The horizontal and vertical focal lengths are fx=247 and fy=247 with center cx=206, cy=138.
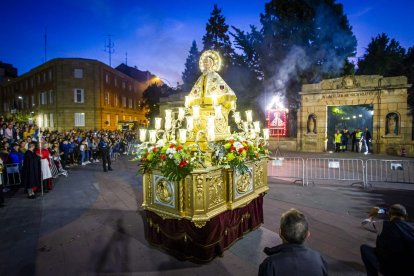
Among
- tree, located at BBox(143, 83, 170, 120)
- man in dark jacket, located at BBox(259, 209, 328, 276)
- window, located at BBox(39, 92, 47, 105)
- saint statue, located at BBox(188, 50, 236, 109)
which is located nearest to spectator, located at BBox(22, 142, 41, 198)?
saint statue, located at BBox(188, 50, 236, 109)

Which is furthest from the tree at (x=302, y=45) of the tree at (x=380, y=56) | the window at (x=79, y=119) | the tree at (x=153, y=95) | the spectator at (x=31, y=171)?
the window at (x=79, y=119)

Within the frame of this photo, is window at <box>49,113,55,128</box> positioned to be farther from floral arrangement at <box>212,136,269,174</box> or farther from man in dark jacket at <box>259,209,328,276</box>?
man in dark jacket at <box>259,209,328,276</box>

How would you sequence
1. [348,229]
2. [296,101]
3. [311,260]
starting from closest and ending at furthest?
[311,260]
[348,229]
[296,101]

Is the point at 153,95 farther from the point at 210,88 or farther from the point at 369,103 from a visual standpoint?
the point at 210,88

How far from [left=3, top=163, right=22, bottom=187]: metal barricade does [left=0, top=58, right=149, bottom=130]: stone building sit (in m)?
29.9

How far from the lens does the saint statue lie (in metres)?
6.17

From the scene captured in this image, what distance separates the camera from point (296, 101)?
88.8ft

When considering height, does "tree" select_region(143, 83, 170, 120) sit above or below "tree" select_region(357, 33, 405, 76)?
below

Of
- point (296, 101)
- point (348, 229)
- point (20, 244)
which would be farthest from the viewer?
point (296, 101)

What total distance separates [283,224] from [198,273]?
8.66ft

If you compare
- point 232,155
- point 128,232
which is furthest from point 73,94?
point 232,155

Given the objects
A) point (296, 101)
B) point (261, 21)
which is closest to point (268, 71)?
point (296, 101)

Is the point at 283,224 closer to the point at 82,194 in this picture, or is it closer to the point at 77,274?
the point at 77,274

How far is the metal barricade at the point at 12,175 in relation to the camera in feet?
33.3
